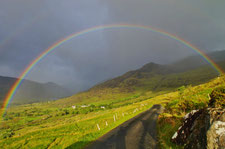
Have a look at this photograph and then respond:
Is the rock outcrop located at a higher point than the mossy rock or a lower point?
lower

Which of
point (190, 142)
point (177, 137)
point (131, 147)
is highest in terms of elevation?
point (190, 142)

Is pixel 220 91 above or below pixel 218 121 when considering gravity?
above

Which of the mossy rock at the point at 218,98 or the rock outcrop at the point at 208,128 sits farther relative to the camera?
the mossy rock at the point at 218,98

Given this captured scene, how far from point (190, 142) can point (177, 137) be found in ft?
6.51

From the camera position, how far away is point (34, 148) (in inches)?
757

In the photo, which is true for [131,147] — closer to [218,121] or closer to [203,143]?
[203,143]

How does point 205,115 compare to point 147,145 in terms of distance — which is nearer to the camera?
point 205,115

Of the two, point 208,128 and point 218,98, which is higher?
point 218,98

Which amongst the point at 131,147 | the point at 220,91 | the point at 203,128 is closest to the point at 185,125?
the point at 203,128

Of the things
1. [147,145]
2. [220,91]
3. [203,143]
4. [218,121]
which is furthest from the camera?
[147,145]

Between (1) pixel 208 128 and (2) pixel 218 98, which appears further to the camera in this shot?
(2) pixel 218 98

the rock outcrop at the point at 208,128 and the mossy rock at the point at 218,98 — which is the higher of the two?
the mossy rock at the point at 218,98

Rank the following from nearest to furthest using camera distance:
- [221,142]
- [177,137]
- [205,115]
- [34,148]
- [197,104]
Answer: [221,142] → [205,115] → [177,137] → [197,104] → [34,148]

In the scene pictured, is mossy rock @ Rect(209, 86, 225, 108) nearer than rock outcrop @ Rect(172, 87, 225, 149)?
No
